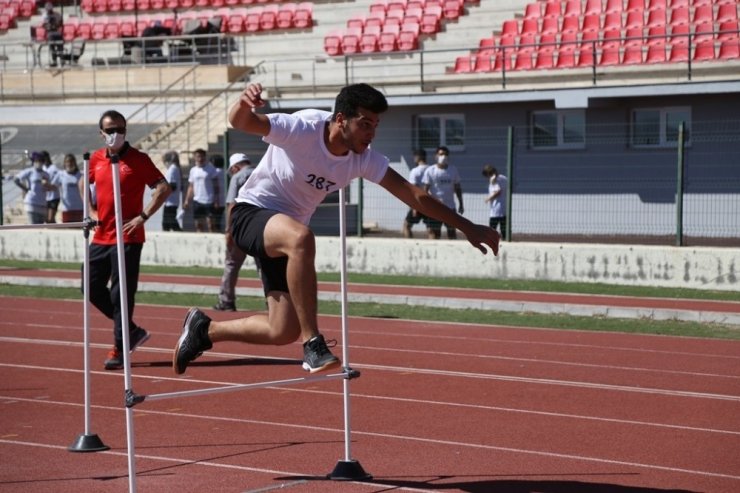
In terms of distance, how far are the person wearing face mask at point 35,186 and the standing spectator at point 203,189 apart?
362 centimetres

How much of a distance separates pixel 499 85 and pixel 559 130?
1.67 metres

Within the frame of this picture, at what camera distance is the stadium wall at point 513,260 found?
18500 millimetres

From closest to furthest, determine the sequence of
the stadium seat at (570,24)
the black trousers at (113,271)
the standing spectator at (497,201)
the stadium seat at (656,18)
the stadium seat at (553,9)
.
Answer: the black trousers at (113,271), the standing spectator at (497,201), the stadium seat at (656,18), the stadium seat at (570,24), the stadium seat at (553,9)


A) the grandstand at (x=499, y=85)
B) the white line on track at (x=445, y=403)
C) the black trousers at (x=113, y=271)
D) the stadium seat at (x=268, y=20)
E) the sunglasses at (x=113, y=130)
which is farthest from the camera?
the stadium seat at (x=268, y=20)

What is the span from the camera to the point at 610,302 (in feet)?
55.7

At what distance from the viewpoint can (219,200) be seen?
2459cm

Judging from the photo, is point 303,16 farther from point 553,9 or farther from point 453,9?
point 553,9

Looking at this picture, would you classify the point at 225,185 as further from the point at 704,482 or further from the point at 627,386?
the point at 704,482

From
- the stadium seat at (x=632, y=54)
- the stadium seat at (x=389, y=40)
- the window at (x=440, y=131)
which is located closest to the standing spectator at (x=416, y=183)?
the window at (x=440, y=131)

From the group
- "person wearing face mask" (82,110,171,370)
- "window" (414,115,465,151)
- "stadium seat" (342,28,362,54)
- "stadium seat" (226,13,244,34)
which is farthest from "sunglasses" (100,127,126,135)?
"stadium seat" (226,13,244,34)

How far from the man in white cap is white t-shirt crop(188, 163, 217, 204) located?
24.4 feet

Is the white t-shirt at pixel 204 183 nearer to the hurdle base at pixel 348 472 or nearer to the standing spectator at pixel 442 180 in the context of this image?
the standing spectator at pixel 442 180

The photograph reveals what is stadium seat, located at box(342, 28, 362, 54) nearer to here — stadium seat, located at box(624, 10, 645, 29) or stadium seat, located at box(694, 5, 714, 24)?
stadium seat, located at box(624, 10, 645, 29)

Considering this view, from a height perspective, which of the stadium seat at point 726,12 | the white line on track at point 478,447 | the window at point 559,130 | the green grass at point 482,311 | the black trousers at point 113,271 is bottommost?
the white line on track at point 478,447
